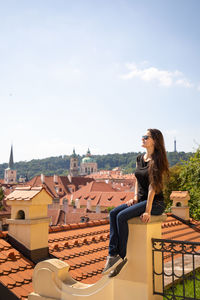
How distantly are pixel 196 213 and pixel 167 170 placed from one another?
16.1m

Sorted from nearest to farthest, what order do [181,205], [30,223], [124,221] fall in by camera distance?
[124,221] → [30,223] → [181,205]

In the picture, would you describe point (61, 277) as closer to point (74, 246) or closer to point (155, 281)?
point (155, 281)

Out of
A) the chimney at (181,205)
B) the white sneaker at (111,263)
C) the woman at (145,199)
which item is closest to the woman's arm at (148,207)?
the woman at (145,199)

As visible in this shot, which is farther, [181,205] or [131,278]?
[181,205]

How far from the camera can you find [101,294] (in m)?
4.22

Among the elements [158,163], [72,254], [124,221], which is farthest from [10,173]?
[158,163]

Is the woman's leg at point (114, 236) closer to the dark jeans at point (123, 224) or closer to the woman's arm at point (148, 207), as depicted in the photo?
the dark jeans at point (123, 224)

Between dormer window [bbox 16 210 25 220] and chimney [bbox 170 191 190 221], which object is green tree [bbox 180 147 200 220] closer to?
chimney [bbox 170 191 190 221]

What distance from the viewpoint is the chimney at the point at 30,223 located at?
6.11 m

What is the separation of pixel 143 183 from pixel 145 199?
0.21 meters

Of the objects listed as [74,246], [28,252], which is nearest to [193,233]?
[74,246]

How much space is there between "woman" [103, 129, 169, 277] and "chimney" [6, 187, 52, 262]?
224cm

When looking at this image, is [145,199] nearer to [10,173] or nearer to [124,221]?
[124,221]

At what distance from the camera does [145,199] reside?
4.37m
